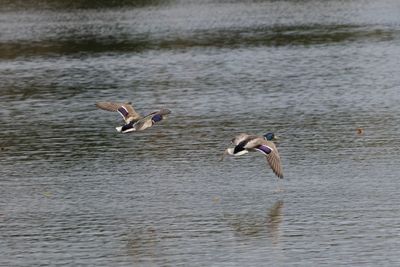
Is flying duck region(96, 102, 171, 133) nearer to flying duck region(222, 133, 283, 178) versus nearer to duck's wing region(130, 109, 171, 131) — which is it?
duck's wing region(130, 109, 171, 131)

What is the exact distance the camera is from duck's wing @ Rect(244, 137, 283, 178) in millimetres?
21141

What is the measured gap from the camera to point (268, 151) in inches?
843

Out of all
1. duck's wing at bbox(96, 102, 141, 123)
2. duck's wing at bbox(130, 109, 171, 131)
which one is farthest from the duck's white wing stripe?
duck's wing at bbox(96, 102, 141, 123)

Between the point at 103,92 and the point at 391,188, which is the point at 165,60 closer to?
the point at 103,92

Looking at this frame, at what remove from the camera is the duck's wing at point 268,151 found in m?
21.1

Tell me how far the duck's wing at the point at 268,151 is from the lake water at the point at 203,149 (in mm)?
575

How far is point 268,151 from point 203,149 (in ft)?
18.8

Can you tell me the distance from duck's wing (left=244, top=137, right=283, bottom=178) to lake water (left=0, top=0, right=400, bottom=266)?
57cm

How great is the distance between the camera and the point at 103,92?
3869 cm

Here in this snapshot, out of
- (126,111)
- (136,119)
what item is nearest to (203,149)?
(126,111)

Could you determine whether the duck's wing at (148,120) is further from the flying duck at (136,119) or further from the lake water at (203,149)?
the lake water at (203,149)

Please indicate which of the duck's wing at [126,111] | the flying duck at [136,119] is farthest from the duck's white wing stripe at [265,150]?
the duck's wing at [126,111]

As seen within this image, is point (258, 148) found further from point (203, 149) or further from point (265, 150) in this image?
point (203, 149)

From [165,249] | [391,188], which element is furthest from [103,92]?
[165,249]
